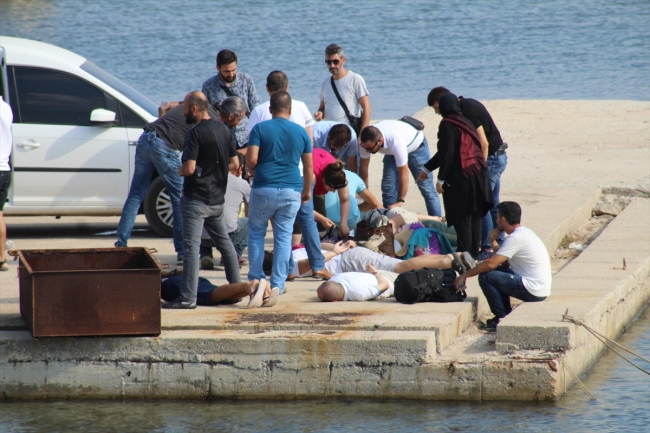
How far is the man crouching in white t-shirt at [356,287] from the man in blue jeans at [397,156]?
1.78 metres

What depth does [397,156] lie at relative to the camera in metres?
9.34

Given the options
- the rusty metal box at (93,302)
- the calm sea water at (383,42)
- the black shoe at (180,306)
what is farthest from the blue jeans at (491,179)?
the calm sea water at (383,42)

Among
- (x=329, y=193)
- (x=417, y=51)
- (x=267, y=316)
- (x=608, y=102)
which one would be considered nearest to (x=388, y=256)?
(x=329, y=193)

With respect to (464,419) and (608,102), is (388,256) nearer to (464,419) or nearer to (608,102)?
(464,419)

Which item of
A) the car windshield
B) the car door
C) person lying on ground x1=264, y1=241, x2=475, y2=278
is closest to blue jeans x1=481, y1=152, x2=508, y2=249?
person lying on ground x1=264, y1=241, x2=475, y2=278

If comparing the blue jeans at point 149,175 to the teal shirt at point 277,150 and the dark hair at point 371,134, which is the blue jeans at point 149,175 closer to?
the teal shirt at point 277,150

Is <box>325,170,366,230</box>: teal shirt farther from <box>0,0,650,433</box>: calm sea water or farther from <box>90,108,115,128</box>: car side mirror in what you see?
<box>0,0,650,433</box>: calm sea water

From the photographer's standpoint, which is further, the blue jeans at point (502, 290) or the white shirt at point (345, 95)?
the white shirt at point (345, 95)

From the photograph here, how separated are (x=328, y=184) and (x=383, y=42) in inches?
1419

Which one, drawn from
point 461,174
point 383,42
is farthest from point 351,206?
point 383,42

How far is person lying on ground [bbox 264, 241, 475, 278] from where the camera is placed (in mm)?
7668

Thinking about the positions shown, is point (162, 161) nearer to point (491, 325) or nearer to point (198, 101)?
point (198, 101)

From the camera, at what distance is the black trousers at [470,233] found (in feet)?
27.4

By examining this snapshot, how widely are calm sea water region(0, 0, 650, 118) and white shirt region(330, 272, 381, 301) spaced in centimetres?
1744
